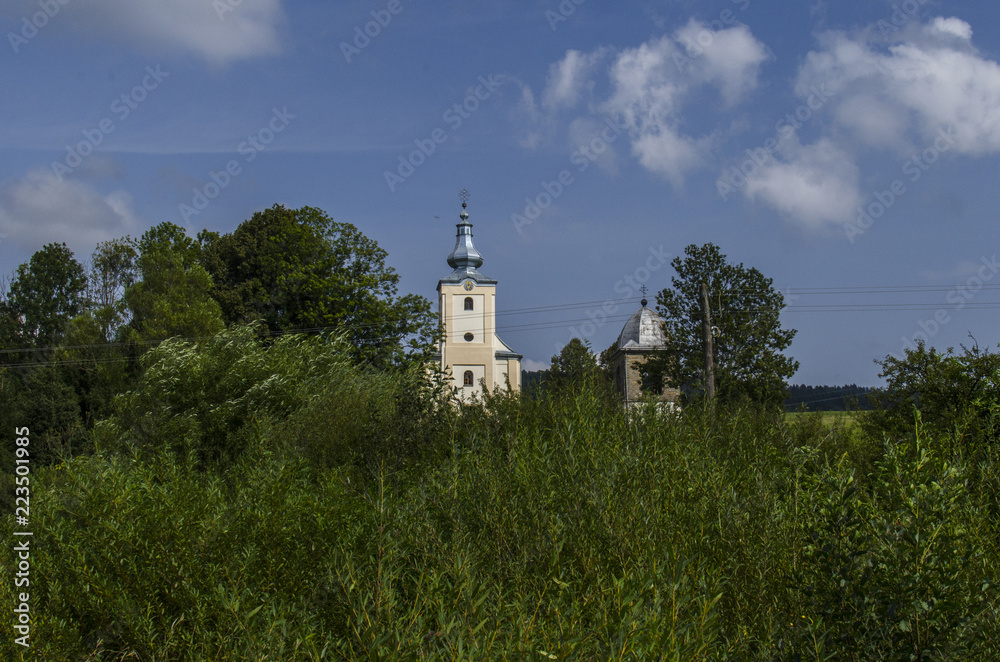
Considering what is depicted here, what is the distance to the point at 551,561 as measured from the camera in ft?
10.4

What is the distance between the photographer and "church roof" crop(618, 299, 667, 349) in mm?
60938

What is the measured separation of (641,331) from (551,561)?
6037cm

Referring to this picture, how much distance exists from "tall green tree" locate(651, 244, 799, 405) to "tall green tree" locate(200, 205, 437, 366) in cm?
1119

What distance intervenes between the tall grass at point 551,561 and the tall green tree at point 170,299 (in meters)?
24.7

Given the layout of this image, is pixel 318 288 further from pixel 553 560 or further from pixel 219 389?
pixel 553 560

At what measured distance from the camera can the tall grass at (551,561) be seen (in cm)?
252

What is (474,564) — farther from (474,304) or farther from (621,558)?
(474,304)

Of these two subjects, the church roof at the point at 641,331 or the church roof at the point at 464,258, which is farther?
the church roof at the point at 641,331

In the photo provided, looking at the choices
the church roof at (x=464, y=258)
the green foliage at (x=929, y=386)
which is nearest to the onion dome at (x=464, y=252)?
the church roof at (x=464, y=258)

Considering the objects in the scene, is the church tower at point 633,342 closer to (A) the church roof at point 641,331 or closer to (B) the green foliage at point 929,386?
(A) the church roof at point 641,331

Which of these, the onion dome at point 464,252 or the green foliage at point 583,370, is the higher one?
the onion dome at point 464,252

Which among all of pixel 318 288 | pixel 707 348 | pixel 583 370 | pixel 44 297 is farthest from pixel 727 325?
pixel 44 297

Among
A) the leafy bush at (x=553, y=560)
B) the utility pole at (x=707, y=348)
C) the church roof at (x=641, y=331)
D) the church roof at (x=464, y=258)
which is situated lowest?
the leafy bush at (x=553, y=560)

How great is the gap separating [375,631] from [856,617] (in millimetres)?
1803
